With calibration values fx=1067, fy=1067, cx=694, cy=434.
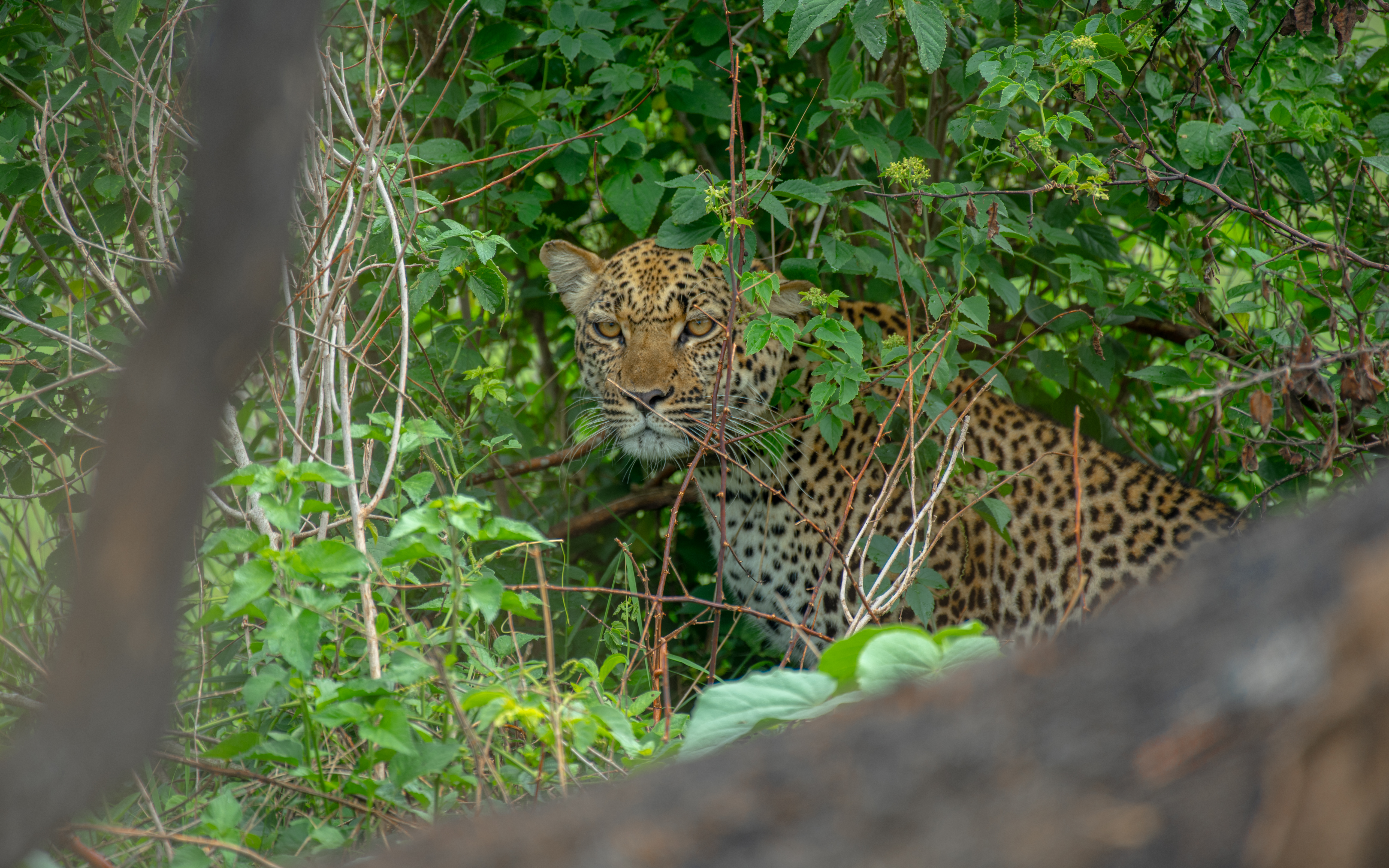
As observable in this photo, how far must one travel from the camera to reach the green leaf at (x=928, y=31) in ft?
10.3

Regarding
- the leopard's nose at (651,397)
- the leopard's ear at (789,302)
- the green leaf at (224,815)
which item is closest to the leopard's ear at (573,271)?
the leopard's nose at (651,397)

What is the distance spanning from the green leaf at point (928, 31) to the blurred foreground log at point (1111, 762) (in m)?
2.25

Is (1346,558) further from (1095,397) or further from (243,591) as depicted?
(1095,397)

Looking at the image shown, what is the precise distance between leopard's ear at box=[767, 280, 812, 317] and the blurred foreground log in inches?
117

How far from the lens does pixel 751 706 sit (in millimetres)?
1882

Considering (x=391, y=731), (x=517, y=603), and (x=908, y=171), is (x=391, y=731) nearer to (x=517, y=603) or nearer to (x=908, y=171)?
(x=517, y=603)

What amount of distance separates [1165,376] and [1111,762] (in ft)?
9.81

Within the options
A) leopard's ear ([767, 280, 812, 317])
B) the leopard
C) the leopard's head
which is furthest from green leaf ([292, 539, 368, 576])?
leopard's ear ([767, 280, 812, 317])

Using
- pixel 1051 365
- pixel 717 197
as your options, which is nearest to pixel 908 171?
pixel 717 197

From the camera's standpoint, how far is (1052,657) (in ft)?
3.84

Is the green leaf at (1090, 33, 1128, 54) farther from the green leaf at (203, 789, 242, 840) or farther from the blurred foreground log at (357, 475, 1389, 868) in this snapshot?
the green leaf at (203, 789, 242, 840)

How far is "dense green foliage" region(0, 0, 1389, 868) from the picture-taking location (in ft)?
7.59

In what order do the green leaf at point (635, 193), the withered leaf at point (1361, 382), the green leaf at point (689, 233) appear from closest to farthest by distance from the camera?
the withered leaf at point (1361, 382) → the green leaf at point (689, 233) → the green leaf at point (635, 193)

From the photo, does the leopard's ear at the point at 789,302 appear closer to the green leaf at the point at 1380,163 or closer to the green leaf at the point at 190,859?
the green leaf at the point at 1380,163
